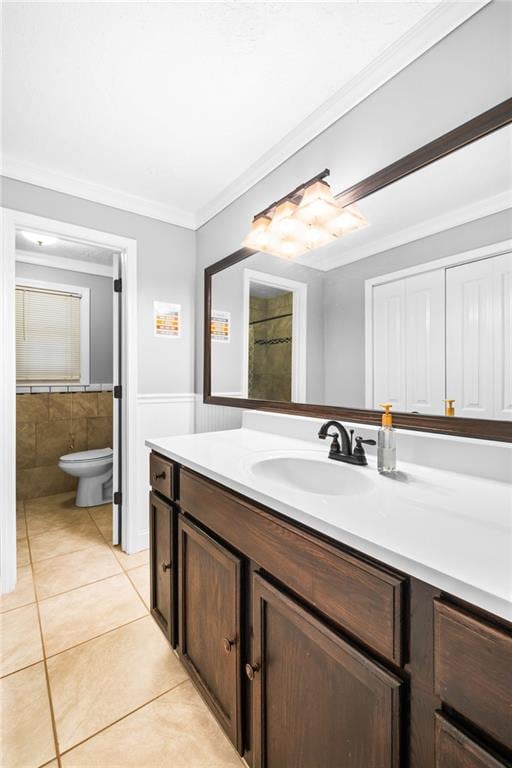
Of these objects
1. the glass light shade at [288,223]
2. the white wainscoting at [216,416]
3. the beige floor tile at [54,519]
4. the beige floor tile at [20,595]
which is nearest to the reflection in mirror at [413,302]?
the glass light shade at [288,223]

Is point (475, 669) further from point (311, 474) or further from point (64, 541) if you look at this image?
point (64, 541)

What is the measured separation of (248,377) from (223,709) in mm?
1369

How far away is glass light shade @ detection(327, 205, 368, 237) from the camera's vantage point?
1.36m

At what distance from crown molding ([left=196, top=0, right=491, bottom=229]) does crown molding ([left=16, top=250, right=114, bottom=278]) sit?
214 centimetres

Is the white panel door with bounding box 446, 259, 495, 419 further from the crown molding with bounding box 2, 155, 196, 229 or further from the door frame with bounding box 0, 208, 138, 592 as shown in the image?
the crown molding with bounding box 2, 155, 196, 229

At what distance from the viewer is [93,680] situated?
1.35 metres

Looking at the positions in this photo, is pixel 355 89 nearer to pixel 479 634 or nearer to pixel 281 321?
pixel 281 321

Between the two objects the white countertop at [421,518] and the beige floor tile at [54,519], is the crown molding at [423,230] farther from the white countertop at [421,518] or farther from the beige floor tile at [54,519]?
the beige floor tile at [54,519]

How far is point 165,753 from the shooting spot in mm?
1086

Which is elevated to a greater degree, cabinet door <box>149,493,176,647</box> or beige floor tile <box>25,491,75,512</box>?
cabinet door <box>149,493,176,647</box>

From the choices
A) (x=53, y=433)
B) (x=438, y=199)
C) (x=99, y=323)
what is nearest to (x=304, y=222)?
(x=438, y=199)

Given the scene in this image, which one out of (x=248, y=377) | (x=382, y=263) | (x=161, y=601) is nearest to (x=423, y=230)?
(x=382, y=263)

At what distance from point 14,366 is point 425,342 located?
2025mm

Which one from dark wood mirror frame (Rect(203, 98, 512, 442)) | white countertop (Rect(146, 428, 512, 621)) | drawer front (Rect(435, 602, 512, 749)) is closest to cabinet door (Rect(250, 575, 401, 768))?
drawer front (Rect(435, 602, 512, 749))
